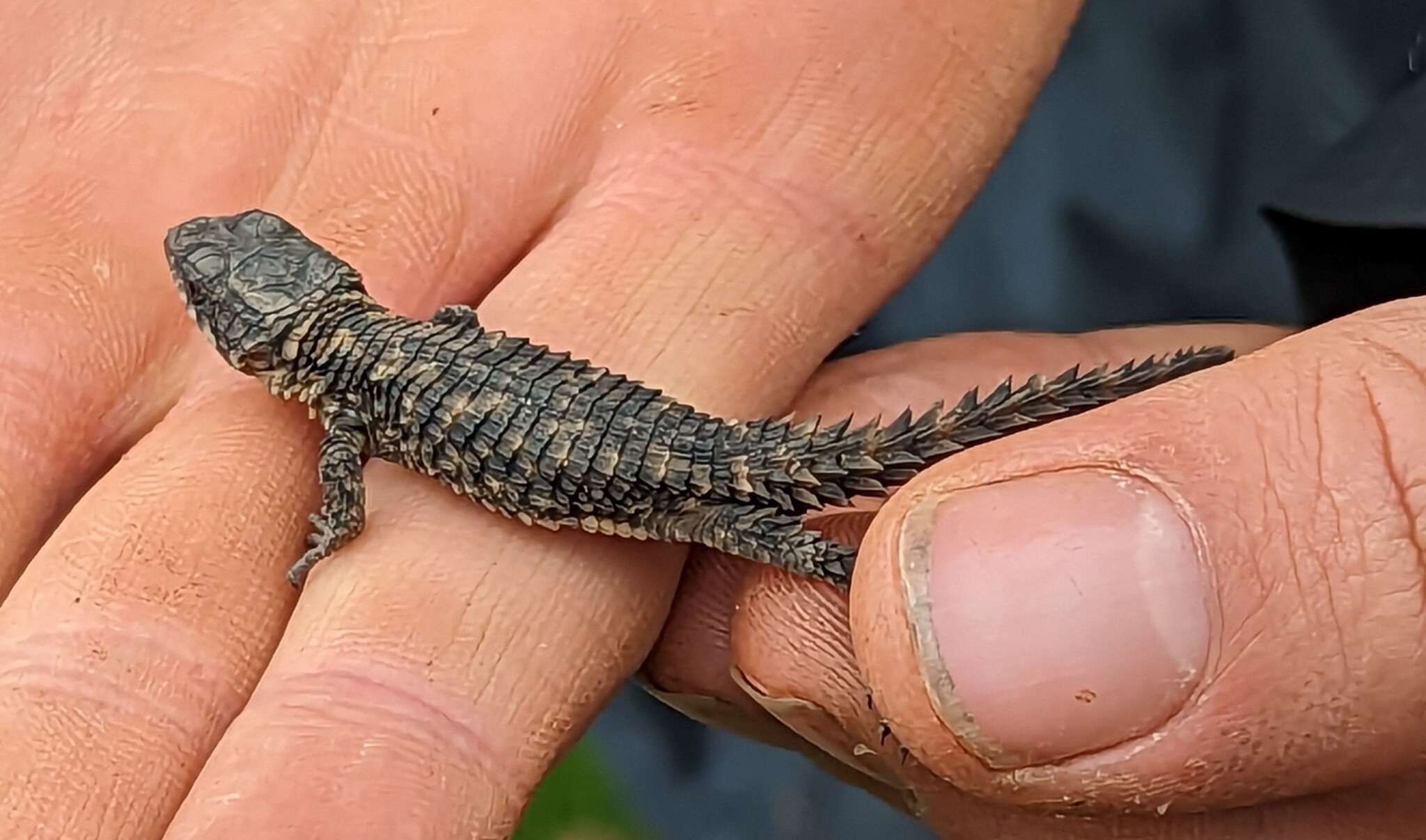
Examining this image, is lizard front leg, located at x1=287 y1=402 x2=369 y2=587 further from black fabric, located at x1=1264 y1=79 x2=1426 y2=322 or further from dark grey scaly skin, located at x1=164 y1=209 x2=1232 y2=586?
black fabric, located at x1=1264 y1=79 x2=1426 y2=322

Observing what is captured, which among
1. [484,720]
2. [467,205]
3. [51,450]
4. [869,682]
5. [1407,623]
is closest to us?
[1407,623]

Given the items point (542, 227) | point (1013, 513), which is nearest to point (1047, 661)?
point (1013, 513)

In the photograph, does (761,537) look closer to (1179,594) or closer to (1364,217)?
(1179,594)

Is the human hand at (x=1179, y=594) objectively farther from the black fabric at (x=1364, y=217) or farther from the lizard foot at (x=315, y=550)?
the lizard foot at (x=315, y=550)

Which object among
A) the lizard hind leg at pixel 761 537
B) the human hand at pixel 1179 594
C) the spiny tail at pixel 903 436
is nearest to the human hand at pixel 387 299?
the lizard hind leg at pixel 761 537

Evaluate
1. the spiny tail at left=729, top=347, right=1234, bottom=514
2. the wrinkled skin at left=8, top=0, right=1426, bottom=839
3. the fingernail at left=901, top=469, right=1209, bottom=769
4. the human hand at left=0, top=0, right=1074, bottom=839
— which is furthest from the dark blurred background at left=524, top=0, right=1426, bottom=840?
the fingernail at left=901, top=469, right=1209, bottom=769

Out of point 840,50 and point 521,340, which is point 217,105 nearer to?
point 521,340
